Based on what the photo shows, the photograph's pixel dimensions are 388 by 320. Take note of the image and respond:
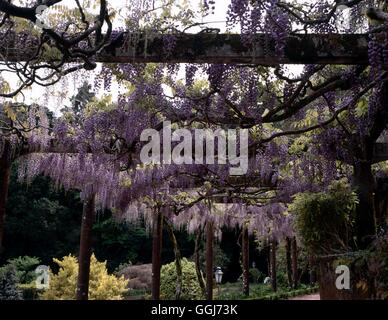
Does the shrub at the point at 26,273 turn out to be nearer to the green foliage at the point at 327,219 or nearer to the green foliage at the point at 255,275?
the green foliage at the point at 255,275

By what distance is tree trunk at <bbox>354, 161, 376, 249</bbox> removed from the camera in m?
4.62

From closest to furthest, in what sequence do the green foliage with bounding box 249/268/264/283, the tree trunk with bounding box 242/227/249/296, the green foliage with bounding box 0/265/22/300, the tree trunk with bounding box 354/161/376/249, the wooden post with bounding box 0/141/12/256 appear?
1. the tree trunk with bounding box 354/161/376/249
2. the wooden post with bounding box 0/141/12/256
3. the green foliage with bounding box 0/265/22/300
4. the tree trunk with bounding box 242/227/249/296
5. the green foliage with bounding box 249/268/264/283

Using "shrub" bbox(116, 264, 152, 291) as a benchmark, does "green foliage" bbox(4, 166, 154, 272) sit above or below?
above

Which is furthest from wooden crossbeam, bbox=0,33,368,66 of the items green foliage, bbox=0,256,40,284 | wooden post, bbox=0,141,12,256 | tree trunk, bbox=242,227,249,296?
green foliage, bbox=0,256,40,284

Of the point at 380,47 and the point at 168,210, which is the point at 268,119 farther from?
the point at 168,210

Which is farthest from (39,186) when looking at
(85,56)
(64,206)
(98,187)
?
(85,56)

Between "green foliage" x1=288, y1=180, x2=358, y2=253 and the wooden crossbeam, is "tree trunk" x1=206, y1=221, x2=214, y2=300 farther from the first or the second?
the wooden crossbeam

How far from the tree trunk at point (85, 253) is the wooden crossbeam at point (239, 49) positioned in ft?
15.1

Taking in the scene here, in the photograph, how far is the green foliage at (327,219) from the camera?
15.3 ft

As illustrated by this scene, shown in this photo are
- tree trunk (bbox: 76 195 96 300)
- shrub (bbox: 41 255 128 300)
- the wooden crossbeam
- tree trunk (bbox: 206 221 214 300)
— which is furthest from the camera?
tree trunk (bbox: 206 221 214 300)

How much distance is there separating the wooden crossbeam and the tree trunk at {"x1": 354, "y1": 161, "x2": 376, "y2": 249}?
73.8 inches

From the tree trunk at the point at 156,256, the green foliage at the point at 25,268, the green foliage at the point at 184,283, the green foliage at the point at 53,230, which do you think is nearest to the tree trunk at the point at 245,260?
the green foliage at the point at 184,283

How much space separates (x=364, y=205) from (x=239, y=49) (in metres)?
2.34
